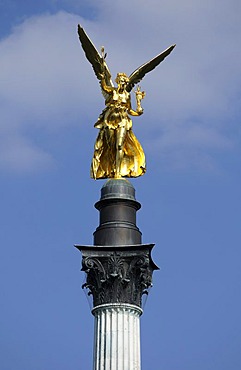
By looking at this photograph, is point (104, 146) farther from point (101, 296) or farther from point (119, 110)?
point (101, 296)

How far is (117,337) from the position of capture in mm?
29875

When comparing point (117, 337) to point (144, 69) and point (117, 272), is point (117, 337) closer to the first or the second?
point (117, 272)

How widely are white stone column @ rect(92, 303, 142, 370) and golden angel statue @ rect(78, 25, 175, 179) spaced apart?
18.7 ft

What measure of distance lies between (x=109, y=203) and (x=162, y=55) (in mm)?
6954

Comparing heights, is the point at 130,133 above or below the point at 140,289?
above

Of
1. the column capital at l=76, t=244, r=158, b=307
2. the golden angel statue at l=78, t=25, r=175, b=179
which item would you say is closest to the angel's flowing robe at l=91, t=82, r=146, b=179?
the golden angel statue at l=78, t=25, r=175, b=179

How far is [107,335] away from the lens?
3002 centimetres

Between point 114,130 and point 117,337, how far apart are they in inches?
325

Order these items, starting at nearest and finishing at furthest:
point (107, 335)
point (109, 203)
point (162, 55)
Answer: point (107, 335), point (109, 203), point (162, 55)

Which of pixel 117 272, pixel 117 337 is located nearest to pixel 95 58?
Answer: pixel 117 272

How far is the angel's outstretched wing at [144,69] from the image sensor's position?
115 feet

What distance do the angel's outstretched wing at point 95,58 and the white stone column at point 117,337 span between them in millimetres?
9102

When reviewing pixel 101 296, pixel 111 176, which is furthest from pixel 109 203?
pixel 101 296

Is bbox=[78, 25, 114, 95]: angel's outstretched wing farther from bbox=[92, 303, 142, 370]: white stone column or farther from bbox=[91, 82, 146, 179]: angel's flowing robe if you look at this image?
bbox=[92, 303, 142, 370]: white stone column
